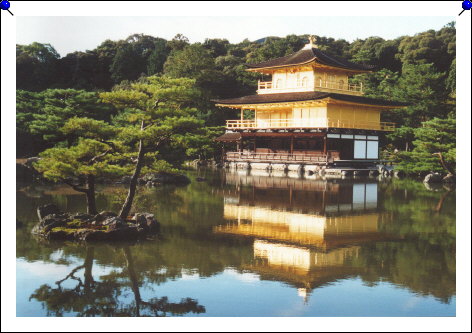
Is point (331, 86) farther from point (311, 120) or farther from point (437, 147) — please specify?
point (437, 147)

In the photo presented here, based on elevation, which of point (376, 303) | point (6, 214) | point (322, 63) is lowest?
point (376, 303)

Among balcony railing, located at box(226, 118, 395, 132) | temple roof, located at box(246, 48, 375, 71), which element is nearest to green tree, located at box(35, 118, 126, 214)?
balcony railing, located at box(226, 118, 395, 132)

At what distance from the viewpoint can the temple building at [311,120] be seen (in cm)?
3158

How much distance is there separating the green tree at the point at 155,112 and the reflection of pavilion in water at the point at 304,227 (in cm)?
249

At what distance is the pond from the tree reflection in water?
0.01 m

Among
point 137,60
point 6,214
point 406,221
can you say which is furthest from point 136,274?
point 137,60

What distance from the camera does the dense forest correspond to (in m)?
11.6

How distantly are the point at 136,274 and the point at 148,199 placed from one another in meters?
→ 8.44

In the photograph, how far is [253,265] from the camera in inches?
353

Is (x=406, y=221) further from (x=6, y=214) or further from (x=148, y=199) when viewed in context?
(x=6, y=214)

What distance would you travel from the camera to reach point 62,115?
15727 mm

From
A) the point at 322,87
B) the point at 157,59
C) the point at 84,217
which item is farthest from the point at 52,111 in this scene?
the point at 157,59

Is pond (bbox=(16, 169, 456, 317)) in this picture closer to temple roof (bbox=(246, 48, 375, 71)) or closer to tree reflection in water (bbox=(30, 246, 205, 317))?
tree reflection in water (bbox=(30, 246, 205, 317))

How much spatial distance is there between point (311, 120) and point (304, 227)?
2057 cm
